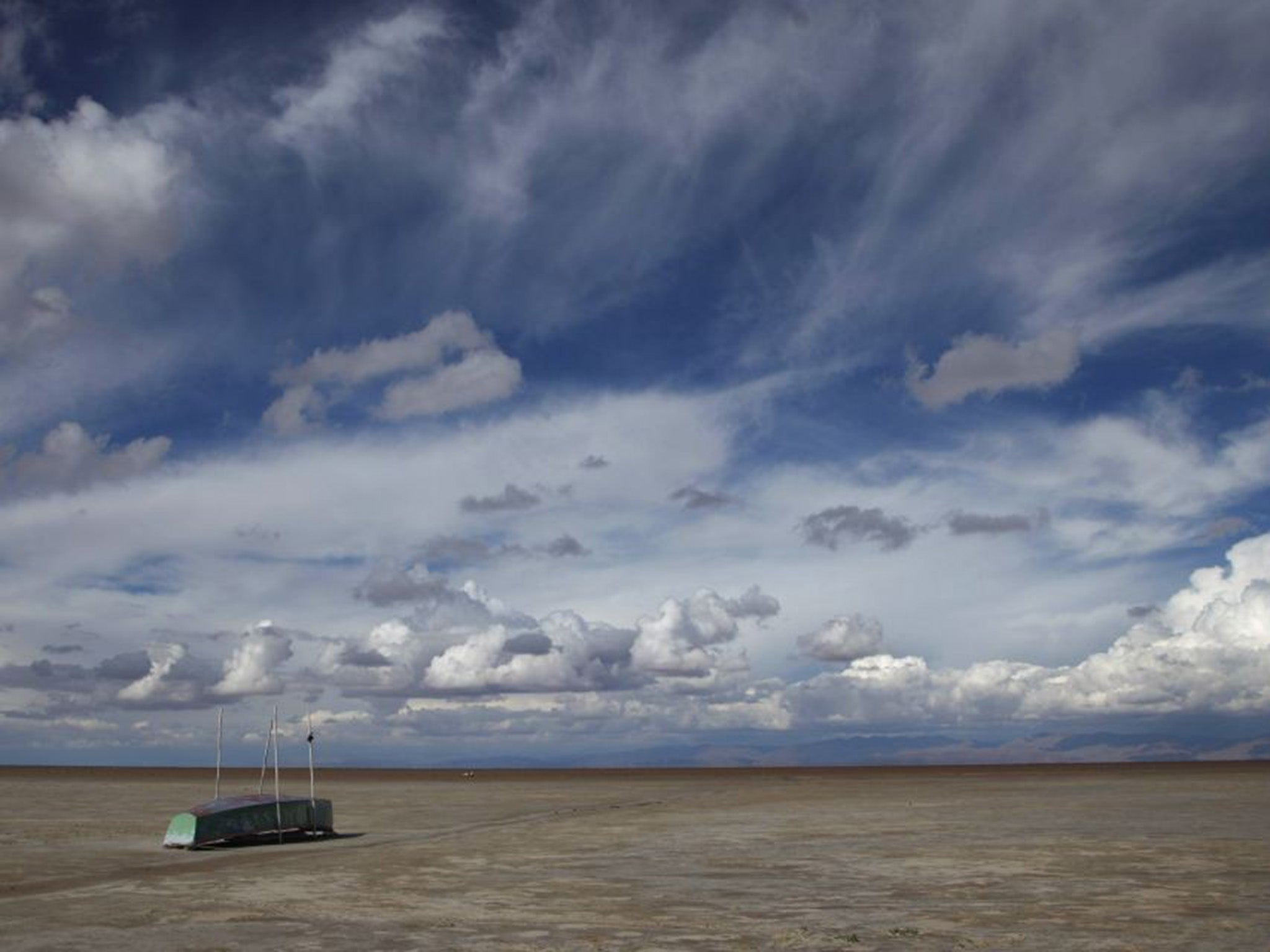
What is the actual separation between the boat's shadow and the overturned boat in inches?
1.8

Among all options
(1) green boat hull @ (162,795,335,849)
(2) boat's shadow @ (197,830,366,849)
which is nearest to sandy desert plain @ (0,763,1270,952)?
(2) boat's shadow @ (197,830,366,849)

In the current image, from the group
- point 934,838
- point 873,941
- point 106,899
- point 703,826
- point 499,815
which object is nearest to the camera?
point 873,941

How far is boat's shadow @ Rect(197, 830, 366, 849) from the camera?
126ft

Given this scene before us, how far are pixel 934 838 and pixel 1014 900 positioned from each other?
16756mm

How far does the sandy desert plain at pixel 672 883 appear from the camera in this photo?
19.0m

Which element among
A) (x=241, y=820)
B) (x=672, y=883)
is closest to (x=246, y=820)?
(x=241, y=820)

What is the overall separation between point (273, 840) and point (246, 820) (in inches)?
64.2

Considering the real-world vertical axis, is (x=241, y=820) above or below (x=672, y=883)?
above

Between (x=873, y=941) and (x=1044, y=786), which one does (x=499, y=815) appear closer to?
(x=873, y=941)

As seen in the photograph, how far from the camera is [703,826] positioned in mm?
46688

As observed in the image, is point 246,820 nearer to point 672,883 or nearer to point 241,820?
point 241,820

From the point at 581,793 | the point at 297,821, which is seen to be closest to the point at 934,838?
the point at 297,821

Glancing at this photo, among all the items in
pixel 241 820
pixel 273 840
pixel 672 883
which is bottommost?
pixel 672 883

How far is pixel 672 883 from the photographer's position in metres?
26.9
